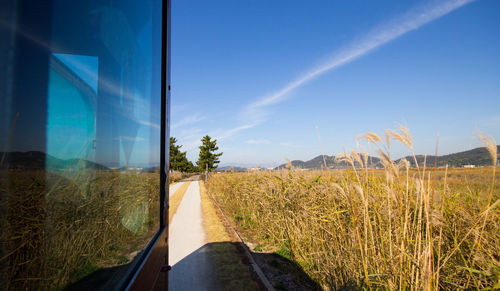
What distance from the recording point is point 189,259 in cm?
442

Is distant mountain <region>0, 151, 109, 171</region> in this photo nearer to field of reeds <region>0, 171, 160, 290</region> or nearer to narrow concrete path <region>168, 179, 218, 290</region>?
field of reeds <region>0, 171, 160, 290</region>

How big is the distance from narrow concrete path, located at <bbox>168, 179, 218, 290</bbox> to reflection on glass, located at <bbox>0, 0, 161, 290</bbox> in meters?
2.75

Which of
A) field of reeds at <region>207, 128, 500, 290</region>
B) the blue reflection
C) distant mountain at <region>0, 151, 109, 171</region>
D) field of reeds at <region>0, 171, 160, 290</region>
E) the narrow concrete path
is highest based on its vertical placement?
the blue reflection

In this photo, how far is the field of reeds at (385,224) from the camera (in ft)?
6.60

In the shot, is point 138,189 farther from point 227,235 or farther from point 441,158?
point 227,235

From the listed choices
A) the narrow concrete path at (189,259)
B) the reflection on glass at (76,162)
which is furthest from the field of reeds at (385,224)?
the reflection on glass at (76,162)

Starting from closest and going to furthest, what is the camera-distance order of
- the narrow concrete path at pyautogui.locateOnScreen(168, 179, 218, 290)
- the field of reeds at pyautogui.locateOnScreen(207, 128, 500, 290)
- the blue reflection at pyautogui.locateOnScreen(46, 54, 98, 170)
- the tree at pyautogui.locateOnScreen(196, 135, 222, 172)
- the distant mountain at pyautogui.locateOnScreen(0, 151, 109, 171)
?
the distant mountain at pyautogui.locateOnScreen(0, 151, 109, 171) < the blue reflection at pyautogui.locateOnScreen(46, 54, 98, 170) < the field of reeds at pyautogui.locateOnScreen(207, 128, 500, 290) < the narrow concrete path at pyautogui.locateOnScreen(168, 179, 218, 290) < the tree at pyautogui.locateOnScreen(196, 135, 222, 172)

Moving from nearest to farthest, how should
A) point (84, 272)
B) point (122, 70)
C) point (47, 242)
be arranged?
1. point (47, 242)
2. point (84, 272)
3. point (122, 70)

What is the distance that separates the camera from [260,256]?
449cm

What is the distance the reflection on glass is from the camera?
394 mm

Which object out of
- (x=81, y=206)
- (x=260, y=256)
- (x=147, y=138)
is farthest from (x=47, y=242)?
(x=260, y=256)

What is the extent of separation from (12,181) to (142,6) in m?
1.24

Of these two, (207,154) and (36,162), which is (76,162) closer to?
(36,162)

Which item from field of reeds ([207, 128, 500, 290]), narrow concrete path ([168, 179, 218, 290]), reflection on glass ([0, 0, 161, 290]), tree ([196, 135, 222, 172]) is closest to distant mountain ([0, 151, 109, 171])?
reflection on glass ([0, 0, 161, 290])
